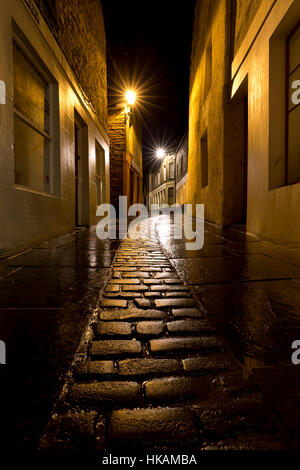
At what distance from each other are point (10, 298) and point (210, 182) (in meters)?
7.23

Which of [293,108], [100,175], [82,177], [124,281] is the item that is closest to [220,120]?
[293,108]

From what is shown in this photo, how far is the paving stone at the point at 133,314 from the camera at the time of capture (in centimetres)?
154

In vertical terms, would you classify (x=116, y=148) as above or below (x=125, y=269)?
above

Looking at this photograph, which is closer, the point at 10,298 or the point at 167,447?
the point at 167,447

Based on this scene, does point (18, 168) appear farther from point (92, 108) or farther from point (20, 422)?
point (20, 422)

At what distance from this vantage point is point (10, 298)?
1815 mm

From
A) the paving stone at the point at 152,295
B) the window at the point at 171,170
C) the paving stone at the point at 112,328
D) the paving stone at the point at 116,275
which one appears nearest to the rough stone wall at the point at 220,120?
the paving stone at the point at 116,275

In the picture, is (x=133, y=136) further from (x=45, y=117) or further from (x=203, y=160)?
(x=45, y=117)

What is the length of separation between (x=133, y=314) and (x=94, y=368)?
580 mm

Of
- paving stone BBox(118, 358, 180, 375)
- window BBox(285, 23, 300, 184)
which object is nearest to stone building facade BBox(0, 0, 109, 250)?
paving stone BBox(118, 358, 180, 375)

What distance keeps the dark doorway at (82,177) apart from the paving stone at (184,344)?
22.3 ft

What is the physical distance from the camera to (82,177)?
25.2 feet

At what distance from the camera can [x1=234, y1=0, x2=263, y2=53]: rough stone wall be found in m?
4.88

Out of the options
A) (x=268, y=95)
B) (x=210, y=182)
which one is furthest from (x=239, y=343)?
(x=210, y=182)
